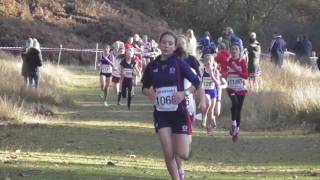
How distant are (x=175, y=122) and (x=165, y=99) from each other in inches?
12.3

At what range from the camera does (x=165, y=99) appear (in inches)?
390

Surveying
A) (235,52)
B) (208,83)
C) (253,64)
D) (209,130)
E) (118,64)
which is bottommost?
(209,130)

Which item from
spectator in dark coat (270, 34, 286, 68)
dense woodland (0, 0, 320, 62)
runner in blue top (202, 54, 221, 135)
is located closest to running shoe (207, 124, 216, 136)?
runner in blue top (202, 54, 221, 135)

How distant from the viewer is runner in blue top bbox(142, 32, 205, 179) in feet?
32.5

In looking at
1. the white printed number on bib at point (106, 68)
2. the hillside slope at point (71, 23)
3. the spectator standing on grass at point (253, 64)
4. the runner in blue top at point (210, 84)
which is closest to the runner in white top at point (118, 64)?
the white printed number on bib at point (106, 68)

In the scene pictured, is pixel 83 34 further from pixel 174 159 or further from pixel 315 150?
pixel 174 159

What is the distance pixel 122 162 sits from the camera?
42.0 ft

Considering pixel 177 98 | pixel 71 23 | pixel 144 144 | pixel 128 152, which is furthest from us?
pixel 71 23

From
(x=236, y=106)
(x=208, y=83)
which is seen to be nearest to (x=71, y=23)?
(x=208, y=83)

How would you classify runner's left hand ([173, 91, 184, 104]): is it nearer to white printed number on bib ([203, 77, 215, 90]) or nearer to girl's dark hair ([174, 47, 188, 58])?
girl's dark hair ([174, 47, 188, 58])

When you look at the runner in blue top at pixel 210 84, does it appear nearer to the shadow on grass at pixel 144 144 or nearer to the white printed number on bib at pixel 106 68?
the shadow on grass at pixel 144 144

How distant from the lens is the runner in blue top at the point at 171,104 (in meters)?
9.91

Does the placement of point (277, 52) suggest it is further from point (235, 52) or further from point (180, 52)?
point (180, 52)

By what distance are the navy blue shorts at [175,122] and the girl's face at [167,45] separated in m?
0.75
